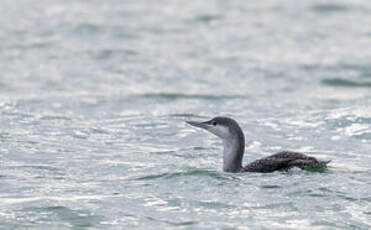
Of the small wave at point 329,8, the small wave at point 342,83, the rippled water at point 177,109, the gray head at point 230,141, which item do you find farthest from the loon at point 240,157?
the small wave at point 329,8

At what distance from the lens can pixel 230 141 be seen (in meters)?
13.2

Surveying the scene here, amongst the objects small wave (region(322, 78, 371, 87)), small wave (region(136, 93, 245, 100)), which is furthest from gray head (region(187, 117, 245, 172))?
small wave (region(322, 78, 371, 87))

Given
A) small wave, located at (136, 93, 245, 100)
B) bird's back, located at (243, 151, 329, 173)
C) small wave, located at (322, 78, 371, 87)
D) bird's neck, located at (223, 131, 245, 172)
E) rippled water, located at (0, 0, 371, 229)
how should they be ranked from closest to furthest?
rippled water, located at (0, 0, 371, 229) < bird's back, located at (243, 151, 329, 173) < bird's neck, located at (223, 131, 245, 172) < small wave, located at (136, 93, 245, 100) < small wave, located at (322, 78, 371, 87)

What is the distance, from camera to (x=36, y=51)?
24.1m

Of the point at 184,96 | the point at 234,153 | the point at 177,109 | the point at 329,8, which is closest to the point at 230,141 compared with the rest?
the point at 234,153

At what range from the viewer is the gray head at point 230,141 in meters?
13.0

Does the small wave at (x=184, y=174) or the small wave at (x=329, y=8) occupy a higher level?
the small wave at (x=329, y=8)

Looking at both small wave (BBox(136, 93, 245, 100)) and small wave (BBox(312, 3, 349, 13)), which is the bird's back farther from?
small wave (BBox(312, 3, 349, 13))

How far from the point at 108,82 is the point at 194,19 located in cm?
764

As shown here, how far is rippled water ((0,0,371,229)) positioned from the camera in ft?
38.9

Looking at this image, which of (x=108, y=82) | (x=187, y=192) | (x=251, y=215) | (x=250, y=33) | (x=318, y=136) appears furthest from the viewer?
(x=250, y=33)

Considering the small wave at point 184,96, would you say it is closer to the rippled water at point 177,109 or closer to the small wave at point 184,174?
the rippled water at point 177,109

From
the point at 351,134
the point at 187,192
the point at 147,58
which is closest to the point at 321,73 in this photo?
the point at 147,58

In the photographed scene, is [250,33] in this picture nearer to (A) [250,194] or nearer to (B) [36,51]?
(B) [36,51]
